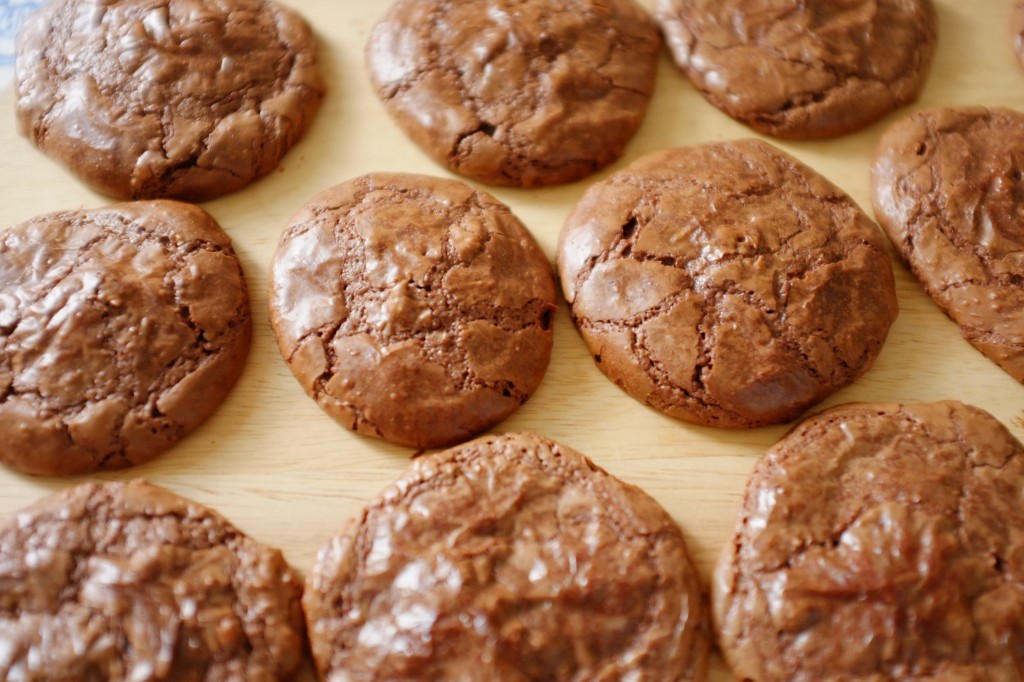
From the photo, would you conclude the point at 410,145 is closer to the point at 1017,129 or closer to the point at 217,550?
the point at 217,550

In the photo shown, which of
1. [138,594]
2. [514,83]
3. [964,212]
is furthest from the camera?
[514,83]

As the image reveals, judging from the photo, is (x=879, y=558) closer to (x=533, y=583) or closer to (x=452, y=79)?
(x=533, y=583)

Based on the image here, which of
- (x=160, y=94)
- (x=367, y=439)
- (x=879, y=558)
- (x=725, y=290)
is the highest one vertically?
(x=160, y=94)

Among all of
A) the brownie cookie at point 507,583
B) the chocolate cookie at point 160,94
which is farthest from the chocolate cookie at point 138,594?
the chocolate cookie at point 160,94

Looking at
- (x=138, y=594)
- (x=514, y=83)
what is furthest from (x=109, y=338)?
(x=514, y=83)

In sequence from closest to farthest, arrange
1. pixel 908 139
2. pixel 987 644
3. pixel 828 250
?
pixel 987 644
pixel 828 250
pixel 908 139

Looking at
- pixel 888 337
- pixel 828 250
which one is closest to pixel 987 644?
pixel 888 337
